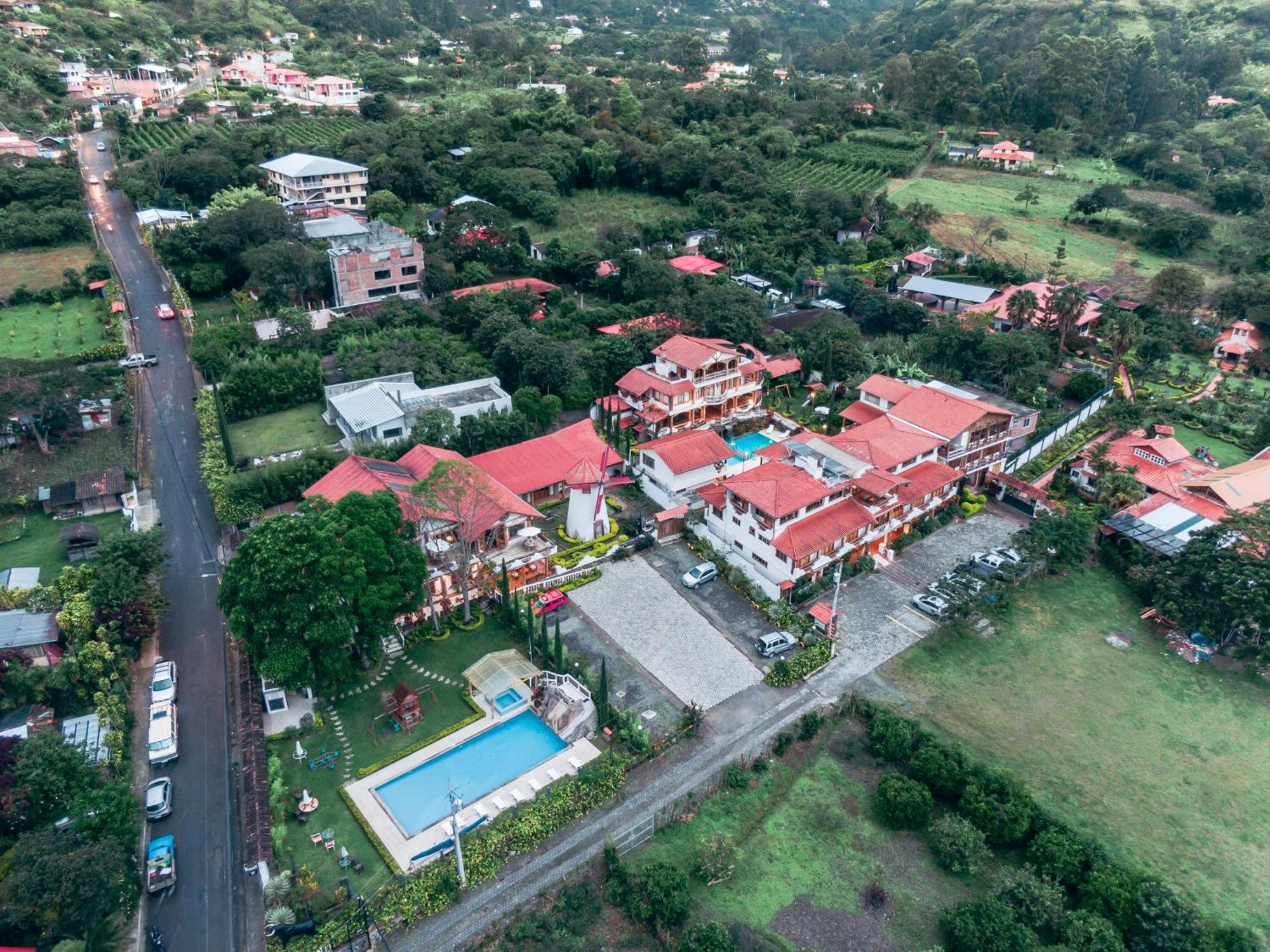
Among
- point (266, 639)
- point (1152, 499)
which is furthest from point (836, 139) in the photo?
point (266, 639)

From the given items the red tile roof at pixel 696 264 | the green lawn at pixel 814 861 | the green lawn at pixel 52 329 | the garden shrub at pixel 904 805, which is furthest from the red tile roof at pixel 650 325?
the green lawn at pixel 52 329

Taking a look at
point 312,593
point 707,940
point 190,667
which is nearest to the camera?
point 707,940

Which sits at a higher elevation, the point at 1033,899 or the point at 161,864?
the point at 1033,899

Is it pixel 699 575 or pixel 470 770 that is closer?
pixel 470 770

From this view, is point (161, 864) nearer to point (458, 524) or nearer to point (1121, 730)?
point (458, 524)

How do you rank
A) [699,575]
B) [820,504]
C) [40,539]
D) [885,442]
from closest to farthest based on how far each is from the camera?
[699,575]
[820,504]
[40,539]
[885,442]

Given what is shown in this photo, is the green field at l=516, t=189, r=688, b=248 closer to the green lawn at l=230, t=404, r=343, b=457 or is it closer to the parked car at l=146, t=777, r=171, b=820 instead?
the green lawn at l=230, t=404, r=343, b=457

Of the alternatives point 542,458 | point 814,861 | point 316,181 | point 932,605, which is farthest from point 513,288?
point 814,861

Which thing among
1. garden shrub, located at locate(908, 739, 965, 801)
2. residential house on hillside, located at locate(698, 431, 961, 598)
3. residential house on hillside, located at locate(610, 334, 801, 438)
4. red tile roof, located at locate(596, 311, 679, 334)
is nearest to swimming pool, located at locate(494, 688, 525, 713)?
residential house on hillside, located at locate(698, 431, 961, 598)

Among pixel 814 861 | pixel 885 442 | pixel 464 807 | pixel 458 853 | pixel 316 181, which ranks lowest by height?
pixel 814 861
